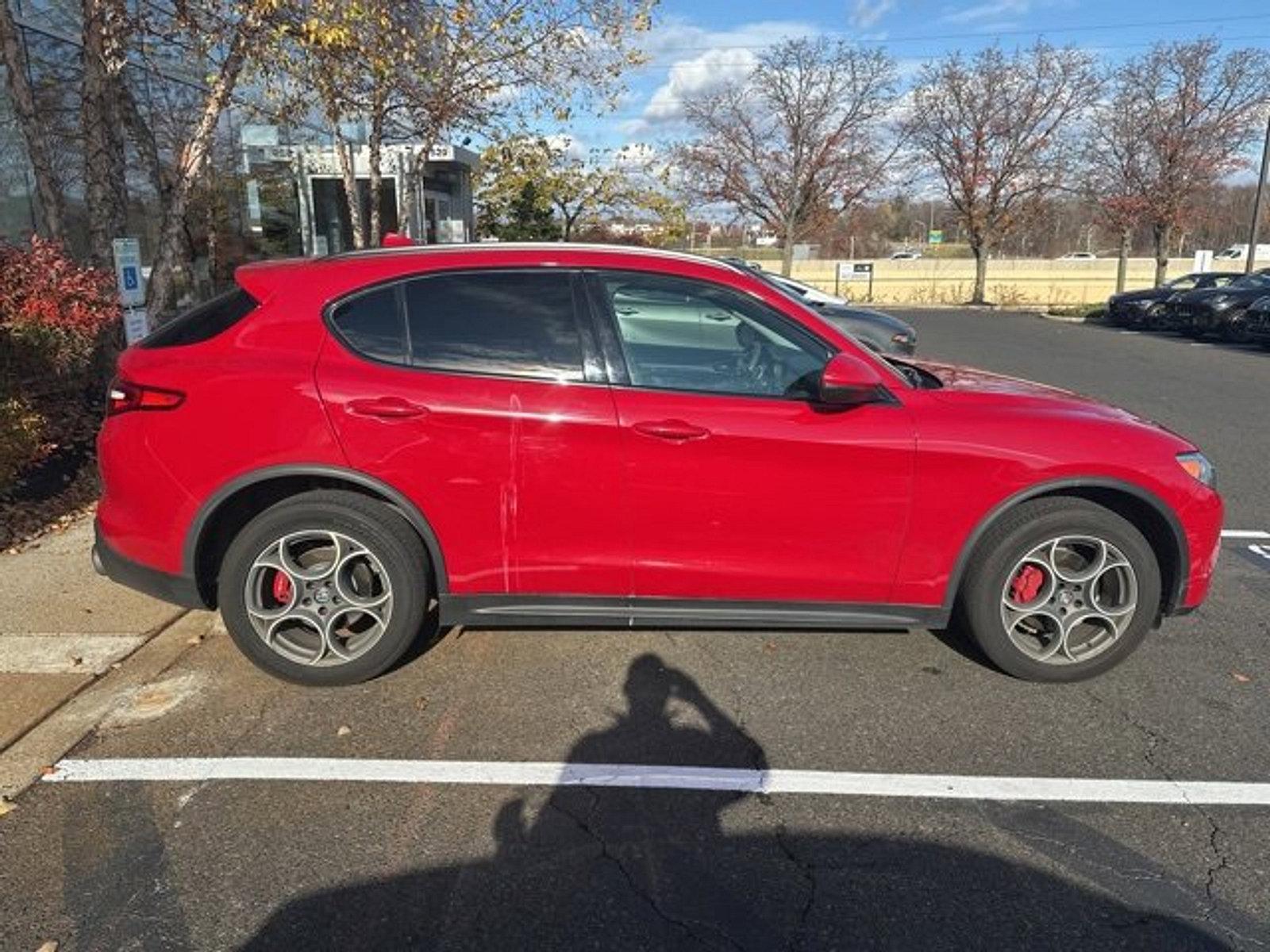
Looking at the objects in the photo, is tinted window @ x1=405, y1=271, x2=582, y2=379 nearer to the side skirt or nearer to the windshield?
the side skirt

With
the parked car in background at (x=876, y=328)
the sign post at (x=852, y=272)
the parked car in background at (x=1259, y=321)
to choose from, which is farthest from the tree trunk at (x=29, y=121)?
the sign post at (x=852, y=272)

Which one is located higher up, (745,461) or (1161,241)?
(1161,241)

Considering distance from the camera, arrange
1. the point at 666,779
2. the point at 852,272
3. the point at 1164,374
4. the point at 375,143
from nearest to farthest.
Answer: the point at 666,779 < the point at 375,143 < the point at 1164,374 < the point at 852,272

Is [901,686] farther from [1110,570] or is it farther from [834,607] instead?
[1110,570]

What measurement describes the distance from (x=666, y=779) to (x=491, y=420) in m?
1.44

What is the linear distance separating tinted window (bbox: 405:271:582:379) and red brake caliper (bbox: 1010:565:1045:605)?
1.96 m

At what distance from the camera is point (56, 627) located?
4082mm

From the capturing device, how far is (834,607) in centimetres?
353

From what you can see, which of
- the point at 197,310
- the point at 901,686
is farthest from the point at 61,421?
the point at 901,686

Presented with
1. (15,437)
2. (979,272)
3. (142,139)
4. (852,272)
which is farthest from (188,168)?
(852,272)

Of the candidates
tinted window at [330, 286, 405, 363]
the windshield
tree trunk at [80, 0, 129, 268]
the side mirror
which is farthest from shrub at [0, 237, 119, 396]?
the windshield

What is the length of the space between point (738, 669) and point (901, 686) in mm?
667

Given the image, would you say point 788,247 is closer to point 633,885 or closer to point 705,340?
point 705,340

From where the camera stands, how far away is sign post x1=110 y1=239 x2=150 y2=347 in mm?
5910
